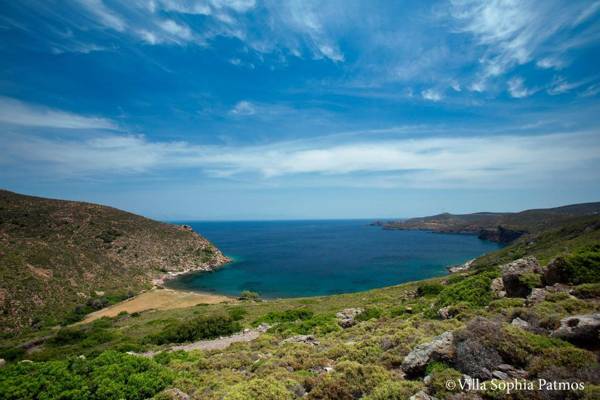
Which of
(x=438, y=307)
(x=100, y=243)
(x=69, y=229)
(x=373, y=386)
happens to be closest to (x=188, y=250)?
(x=100, y=243)

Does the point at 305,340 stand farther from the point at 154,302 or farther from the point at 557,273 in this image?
the point at 154,302

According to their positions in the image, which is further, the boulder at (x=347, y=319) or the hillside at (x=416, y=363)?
the boulder at (x=347, y=319)

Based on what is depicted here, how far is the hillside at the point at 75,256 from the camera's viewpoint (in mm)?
42406

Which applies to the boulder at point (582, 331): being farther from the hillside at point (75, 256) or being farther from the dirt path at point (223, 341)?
the hillside at point (75, 256)

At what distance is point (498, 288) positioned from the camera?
18.0 meters

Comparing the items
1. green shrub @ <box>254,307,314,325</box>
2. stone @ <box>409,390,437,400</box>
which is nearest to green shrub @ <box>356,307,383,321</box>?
green shrub @ <box>254,307,314,325</box>

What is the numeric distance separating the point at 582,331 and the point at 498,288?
12089 mm

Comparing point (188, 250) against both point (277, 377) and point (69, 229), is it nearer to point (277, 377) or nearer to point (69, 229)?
point (69, 229)

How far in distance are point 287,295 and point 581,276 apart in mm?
49384

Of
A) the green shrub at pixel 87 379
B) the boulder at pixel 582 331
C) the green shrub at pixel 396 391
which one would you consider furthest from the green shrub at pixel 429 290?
the green shrub at pixel 87 379

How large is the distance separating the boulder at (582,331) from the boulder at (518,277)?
379 inches

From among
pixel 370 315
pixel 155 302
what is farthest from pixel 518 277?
pixel 155 302

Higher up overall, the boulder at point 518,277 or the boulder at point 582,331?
the boulder at point 582,331

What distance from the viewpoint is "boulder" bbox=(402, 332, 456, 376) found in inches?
315
